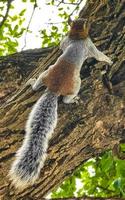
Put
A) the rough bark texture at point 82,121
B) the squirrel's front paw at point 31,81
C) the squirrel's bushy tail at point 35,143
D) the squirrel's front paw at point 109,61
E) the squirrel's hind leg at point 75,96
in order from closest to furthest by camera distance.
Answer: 1. the squirrel's bushy tail at point 35,143
2. the rough bark texture at point 82,121
3. the squirrel's hind leg at point 75,96
4. the squirrel's front paw at point 31,81
5. the squirrel's front paw at point 109,61

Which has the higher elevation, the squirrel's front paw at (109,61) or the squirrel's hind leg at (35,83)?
the squirrel's front paw at (109,61)

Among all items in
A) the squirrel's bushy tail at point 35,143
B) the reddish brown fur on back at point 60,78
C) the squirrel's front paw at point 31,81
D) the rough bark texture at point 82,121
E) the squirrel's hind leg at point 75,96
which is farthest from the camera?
the reddish brown fur on back at point 60,78

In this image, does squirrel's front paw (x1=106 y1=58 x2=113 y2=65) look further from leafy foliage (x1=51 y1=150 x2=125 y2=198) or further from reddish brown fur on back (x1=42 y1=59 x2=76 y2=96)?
leafy foliage (x1=51 y1=150 x2=125 y2=198)

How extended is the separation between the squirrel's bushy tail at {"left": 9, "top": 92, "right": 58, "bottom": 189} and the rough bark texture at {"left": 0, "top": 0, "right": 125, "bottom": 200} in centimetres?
5

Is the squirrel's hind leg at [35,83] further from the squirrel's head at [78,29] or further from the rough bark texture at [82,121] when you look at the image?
the squirrel's head at [78,29]

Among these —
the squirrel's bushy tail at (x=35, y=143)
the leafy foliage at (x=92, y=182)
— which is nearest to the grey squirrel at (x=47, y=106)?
the squirrel's bushy tail at (x=35, y=143)

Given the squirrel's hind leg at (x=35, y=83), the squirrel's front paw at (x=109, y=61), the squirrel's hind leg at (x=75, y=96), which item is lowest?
the squirrel's hind leg at (x=75, y=96)

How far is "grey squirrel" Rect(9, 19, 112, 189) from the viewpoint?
3068mm

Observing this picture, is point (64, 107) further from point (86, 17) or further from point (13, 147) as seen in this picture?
point (86, 17)

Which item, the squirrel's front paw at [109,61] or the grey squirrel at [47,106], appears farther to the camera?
the squirrel's front paw at [109,61]

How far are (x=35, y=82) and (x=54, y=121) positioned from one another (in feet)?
1.30

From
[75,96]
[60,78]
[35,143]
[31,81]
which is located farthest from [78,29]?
[35,143]

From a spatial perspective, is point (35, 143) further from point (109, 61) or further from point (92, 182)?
point (92, 182)

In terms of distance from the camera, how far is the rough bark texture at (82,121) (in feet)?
10.6
